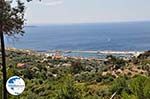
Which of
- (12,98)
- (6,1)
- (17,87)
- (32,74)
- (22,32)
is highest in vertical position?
(6,1)

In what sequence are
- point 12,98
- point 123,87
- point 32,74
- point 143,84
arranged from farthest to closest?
1. point 32,74
2. point 123,87
3. point 143,84
4. point 12,98

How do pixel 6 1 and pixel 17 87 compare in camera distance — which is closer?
pixel 17 87

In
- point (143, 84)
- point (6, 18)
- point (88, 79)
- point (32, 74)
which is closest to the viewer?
point (6, 18)

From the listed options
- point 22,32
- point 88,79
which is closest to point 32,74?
point 88,79

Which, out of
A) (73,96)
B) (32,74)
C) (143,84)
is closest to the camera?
(143,84)

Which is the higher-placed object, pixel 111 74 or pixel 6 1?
pixel 6 1

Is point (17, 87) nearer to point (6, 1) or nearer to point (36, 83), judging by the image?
point (6, 1)

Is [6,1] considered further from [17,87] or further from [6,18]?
[17,87]

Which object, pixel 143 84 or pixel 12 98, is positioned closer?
pixel 12 98

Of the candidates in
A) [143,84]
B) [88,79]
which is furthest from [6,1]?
[88,79]
